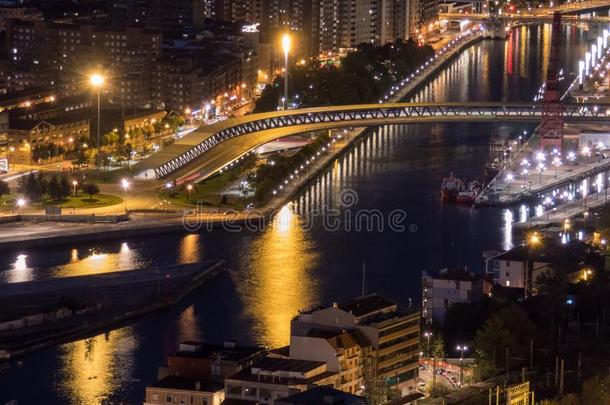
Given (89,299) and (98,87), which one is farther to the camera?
(98,87)

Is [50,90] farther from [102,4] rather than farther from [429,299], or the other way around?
[429,299]

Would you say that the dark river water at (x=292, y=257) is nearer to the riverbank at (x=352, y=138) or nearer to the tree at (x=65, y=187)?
the riverbank at (x=352, y=138)

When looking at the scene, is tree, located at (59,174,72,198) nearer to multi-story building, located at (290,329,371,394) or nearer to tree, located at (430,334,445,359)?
tree, located at (430,334,445,359)

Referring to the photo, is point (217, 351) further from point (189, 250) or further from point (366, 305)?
point (189, 250)

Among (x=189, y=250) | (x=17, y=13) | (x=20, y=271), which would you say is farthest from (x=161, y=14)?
(x=20, y=271)

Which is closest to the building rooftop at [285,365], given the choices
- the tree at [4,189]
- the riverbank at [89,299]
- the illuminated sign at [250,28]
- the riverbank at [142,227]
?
the riverbank at [89,299]

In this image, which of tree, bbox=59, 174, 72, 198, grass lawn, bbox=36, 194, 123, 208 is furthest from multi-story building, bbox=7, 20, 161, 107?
grass lawn, bbox=36, 194, 123, 208
